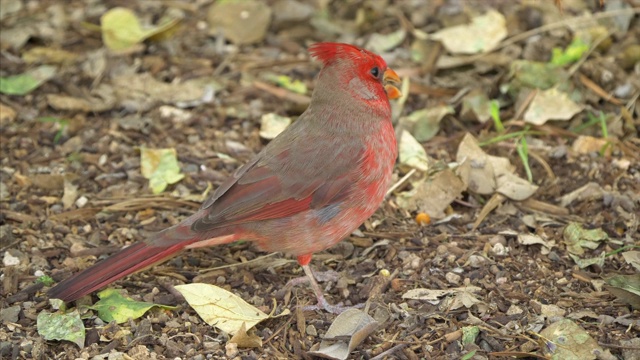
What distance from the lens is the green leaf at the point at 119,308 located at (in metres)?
3.68

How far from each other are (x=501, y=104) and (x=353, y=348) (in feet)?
7.36

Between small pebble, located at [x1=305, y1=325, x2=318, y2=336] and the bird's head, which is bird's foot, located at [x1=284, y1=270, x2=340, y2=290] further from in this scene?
the bird's head

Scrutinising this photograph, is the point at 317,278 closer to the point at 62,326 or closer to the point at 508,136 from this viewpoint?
the point at 62,326

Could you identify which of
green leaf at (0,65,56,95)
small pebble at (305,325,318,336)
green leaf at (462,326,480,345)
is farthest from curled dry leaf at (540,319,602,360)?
green leaf at (0,65,56,95)

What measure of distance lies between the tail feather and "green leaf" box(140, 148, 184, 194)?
0.80m

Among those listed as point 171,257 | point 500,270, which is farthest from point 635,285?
point 171,257

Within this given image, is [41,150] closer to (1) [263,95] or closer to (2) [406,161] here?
(1) [263,95]

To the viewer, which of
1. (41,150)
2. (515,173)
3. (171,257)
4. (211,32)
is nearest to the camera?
(171,257)

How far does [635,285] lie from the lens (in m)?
3.64

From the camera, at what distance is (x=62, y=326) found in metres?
3.58

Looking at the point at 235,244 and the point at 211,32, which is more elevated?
the point at 211,32

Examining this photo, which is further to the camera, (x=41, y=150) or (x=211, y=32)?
(x=211, y=32)

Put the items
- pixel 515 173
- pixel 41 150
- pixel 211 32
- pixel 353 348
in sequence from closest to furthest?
pixel 353 348
pixel 515 173
pixel 41 150
pixel 211 32

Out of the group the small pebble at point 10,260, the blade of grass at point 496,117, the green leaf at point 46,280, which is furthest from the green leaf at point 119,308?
the blade of grass at point 496,117
